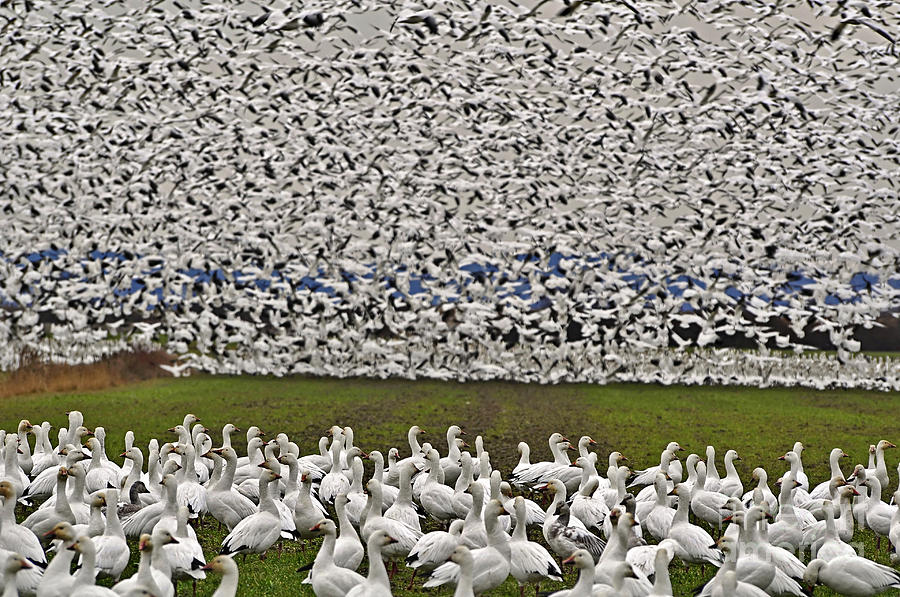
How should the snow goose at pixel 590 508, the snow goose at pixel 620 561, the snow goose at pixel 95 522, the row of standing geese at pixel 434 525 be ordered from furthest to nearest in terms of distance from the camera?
the snow goose at pixel 590 508, the snow goose at pixel 95 522, the snow goose at pixel 620 561, the row of standing geese at pixel 434 525

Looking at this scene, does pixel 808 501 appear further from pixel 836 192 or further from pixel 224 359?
pixel 836 192

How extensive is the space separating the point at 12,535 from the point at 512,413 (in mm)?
15719

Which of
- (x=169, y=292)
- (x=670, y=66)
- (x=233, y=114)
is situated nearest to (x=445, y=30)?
(x=670, y=66)

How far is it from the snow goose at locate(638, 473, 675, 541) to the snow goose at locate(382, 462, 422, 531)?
8.37ft

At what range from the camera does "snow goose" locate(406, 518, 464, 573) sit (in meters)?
8.29

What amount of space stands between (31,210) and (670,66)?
24859 millimetres

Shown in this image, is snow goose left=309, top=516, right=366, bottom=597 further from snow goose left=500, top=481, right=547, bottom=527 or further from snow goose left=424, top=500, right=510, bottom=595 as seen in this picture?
snow goose left=500, top=481, right=547, bottom=527

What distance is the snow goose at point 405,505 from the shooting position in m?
9.94

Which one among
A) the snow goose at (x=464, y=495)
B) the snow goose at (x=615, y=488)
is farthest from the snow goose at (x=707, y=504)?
the snow goose at (x=464, y=495)

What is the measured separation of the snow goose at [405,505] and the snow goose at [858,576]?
4.22 metres

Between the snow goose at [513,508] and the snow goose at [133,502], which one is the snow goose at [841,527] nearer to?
the snow goose at [513,508]

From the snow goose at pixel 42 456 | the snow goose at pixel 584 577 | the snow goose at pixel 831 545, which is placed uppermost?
the snow goose at pixel 584 577

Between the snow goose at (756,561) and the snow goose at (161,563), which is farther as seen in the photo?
the snow goose at (756,561)

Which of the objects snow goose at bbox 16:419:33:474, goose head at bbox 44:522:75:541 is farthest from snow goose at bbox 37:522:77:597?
snow goose at bbox 16:419:33:474
